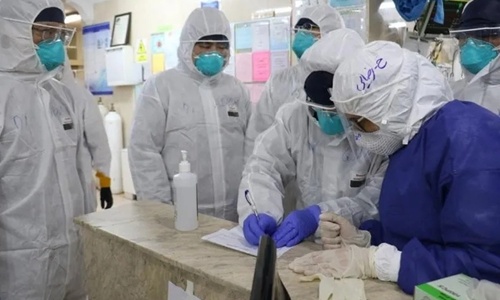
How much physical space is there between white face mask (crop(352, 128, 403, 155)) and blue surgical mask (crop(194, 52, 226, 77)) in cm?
118

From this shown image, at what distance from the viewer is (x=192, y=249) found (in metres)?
1.15

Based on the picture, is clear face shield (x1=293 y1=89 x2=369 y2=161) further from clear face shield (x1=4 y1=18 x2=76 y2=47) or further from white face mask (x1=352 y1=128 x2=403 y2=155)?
clear face shield (x1=4 y1=18 x2=76 y2=47)

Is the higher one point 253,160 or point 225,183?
point 253,160

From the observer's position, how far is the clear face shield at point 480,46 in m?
1.92

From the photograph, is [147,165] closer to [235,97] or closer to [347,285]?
[235,97]

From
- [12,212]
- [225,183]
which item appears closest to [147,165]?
[225,183]

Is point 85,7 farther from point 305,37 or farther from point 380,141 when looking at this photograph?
point 380,141

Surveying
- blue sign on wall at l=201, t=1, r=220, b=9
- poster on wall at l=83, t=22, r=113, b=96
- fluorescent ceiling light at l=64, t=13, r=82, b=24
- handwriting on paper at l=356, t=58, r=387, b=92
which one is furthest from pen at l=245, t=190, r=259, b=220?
fluorescent ceiling light at l=64, t=13, r=82, b=24

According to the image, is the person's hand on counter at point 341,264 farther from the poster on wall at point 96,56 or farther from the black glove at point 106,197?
the poster on wall at point 96,56

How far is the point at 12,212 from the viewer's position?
1710 millimetres

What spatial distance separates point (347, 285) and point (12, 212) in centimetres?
139

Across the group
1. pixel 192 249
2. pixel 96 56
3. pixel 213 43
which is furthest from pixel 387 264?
pixel 96 56

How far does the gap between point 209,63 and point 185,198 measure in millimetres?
1041

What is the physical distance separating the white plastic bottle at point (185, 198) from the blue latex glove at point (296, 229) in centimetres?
26
